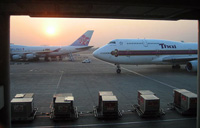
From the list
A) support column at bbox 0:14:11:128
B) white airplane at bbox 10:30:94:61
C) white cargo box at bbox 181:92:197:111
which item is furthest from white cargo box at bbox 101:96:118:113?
white airplane at bbox 10:30:94:61

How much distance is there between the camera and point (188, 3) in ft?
17.3

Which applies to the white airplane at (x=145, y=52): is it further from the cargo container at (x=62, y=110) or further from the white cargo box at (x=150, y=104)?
the cargo container at (x=62, y=110)

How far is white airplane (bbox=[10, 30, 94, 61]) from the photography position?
46278 mm

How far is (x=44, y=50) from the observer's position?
158 feet

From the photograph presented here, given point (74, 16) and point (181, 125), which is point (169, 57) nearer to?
point (181, 125)

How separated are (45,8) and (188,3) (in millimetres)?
3926

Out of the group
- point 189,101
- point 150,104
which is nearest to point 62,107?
point 150,104

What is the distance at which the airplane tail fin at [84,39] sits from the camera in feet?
168

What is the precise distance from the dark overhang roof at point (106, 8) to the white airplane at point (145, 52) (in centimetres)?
1549

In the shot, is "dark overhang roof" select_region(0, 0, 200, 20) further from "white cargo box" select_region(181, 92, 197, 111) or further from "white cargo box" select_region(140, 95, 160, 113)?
"white cargo box" select_region(181, 92, 197, 111)

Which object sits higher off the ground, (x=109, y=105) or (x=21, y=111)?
(x=109, y=105)

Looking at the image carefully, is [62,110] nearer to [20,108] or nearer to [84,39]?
[20,108]

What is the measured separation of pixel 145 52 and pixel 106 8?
58.8 feet

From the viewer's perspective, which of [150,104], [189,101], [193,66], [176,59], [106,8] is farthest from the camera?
[176,59]
